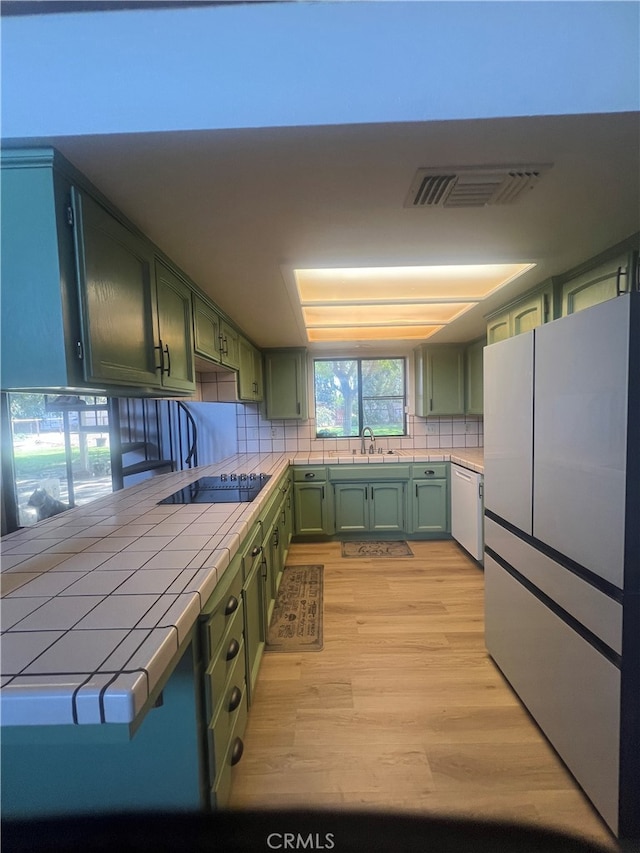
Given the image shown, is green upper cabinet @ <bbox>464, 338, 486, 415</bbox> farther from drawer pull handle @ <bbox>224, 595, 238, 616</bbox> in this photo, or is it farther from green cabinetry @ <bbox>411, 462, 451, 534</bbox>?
drawer pull handle @ <bbox>224, 595, 238, 616</bbox>

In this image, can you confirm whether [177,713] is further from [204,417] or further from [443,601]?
[204,417]

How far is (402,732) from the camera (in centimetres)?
146

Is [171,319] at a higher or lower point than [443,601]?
higher

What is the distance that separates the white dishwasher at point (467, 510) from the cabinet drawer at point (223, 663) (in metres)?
2.14

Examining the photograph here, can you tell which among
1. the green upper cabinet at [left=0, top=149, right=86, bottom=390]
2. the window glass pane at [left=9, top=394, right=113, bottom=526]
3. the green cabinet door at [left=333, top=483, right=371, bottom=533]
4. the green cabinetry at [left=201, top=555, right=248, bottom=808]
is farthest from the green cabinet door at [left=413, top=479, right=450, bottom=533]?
the green upper cabinet at [left=0, top=149, right=86, bottom=390]

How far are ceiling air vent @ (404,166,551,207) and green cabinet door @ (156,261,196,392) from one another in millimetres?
1053

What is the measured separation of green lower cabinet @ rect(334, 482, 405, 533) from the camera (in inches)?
139

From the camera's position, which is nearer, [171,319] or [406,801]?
[406,801]

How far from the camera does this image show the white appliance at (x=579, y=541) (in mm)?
1030

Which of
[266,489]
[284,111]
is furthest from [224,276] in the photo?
[266,489]

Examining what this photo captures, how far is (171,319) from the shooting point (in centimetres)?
160

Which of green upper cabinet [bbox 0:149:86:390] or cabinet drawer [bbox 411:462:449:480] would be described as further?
cabinet drawer [bbox 411:462:449:480]

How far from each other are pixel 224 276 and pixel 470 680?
2376mm

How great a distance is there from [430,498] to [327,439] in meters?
1.31
